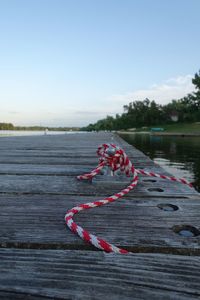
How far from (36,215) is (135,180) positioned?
4.59ft

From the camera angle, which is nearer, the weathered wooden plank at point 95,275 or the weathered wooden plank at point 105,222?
the weathered wooden plank at point 95,275

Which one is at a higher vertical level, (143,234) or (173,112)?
(173,112)

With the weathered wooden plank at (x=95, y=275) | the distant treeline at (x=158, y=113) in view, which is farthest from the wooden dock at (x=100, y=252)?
the distant treeline at (x=158, y=113)

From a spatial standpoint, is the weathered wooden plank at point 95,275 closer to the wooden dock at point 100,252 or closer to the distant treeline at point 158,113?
the wooden dock at point 100,252

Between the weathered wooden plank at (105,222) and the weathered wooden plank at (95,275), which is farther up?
the weathered wooden plank at (105,222)

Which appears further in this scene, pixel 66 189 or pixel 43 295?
pixel 66 189

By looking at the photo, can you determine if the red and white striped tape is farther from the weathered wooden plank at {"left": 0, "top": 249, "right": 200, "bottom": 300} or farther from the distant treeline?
the distant treeline

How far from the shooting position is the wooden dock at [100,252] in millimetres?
1209

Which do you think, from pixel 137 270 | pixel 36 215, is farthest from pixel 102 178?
pixel 137 270

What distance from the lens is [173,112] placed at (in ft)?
305

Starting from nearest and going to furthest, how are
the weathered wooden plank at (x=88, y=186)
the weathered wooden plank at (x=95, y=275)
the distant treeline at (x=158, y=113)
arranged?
1. the weathered wooden plank at (x=95, y=275)
2. the weathered wooden plank at (x=88, y=186)
3. the distant treeline at (x=158, y=113)

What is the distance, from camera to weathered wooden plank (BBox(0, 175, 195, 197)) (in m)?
2.90

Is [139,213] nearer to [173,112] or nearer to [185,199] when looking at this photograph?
[185,199]

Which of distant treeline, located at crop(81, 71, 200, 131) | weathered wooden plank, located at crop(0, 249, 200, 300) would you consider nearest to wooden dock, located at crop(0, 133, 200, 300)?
weathered wooden plank, located at crop(0, 249, 200, 300)
